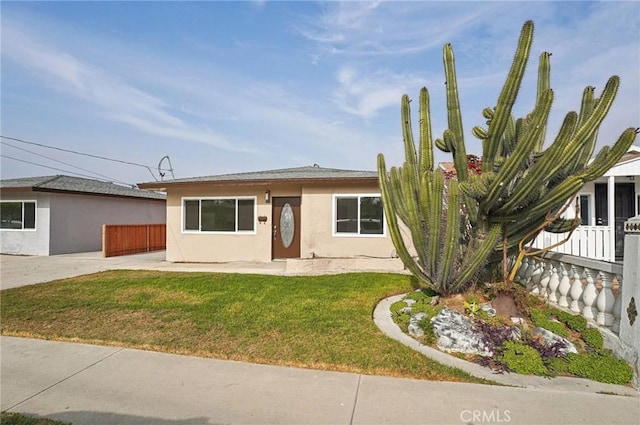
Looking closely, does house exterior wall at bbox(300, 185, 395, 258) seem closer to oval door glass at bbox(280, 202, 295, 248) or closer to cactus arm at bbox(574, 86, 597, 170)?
oval door glass at bbox(280, 202, 295, 248)

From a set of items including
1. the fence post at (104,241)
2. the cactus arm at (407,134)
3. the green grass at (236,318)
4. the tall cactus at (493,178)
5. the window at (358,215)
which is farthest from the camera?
the fence post at (104,241)

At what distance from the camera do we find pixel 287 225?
12.3 m

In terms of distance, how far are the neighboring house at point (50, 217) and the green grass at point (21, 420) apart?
13.8 meters

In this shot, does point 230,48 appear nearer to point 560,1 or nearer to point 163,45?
point 163,45

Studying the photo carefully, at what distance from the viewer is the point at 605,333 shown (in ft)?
13.8

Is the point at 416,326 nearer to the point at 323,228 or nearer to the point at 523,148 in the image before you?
the point at 523,148

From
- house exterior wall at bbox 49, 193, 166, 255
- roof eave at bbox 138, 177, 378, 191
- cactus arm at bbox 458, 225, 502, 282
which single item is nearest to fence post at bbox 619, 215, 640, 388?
cactus arm at bbox 458, 225, 502, 282


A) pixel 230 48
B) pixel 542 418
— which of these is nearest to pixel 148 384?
pixel 542 418

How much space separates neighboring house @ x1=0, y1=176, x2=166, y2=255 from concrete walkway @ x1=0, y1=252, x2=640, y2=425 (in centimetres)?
1266

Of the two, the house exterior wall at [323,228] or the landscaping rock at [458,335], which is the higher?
the house exterior wall at [323,228]

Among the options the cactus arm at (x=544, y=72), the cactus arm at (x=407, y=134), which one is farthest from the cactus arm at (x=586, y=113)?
the cactus arm at (x=407, y=134)

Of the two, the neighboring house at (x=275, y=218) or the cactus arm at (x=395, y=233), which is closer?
the cactus arm at (x=395, y=233)

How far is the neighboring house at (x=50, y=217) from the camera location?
14695mm

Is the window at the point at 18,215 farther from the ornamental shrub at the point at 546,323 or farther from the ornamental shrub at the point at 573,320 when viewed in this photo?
the ornamental shrub at the point at 573,320
